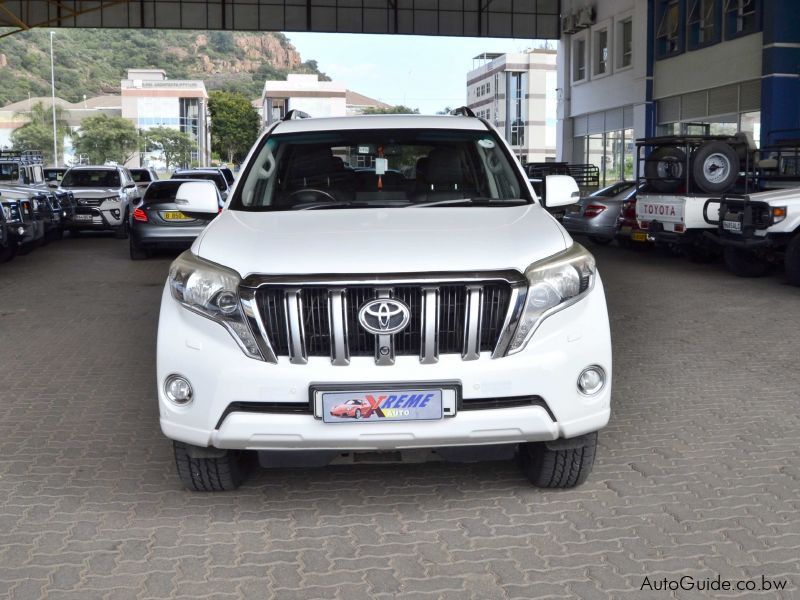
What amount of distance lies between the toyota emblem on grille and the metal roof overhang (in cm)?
2851

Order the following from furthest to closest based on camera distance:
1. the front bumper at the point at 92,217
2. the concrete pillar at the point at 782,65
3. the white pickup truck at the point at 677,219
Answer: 1. the concrete pillar at the point at 782,65
2. the front bumper at the point at 92,217
3. the white pickup truck at the point at 677,219

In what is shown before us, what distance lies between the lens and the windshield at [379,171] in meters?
5.49

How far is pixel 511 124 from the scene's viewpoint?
98.9m

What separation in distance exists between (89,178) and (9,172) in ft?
6.73

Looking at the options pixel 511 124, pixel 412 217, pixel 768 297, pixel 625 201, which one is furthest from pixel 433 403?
pixel 511 124

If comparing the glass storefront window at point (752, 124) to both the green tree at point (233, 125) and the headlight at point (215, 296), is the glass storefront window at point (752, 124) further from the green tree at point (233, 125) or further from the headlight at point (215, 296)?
the green tree at point (233, 125)

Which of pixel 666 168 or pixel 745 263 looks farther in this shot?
pixel 666 168

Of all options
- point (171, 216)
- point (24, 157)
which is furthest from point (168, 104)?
point (171, 216)

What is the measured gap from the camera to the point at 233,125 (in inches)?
5064

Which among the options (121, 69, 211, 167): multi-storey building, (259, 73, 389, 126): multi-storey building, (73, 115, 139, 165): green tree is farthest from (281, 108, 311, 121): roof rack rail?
(259, 73, 389, 126): multi-storey building

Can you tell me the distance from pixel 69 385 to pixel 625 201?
13290 mm

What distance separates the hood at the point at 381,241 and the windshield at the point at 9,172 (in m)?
18.5

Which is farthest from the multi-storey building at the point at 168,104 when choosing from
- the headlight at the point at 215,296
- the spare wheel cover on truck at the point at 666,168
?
the headlight at the point at 215,296

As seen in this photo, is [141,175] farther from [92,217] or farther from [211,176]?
[92,217]
